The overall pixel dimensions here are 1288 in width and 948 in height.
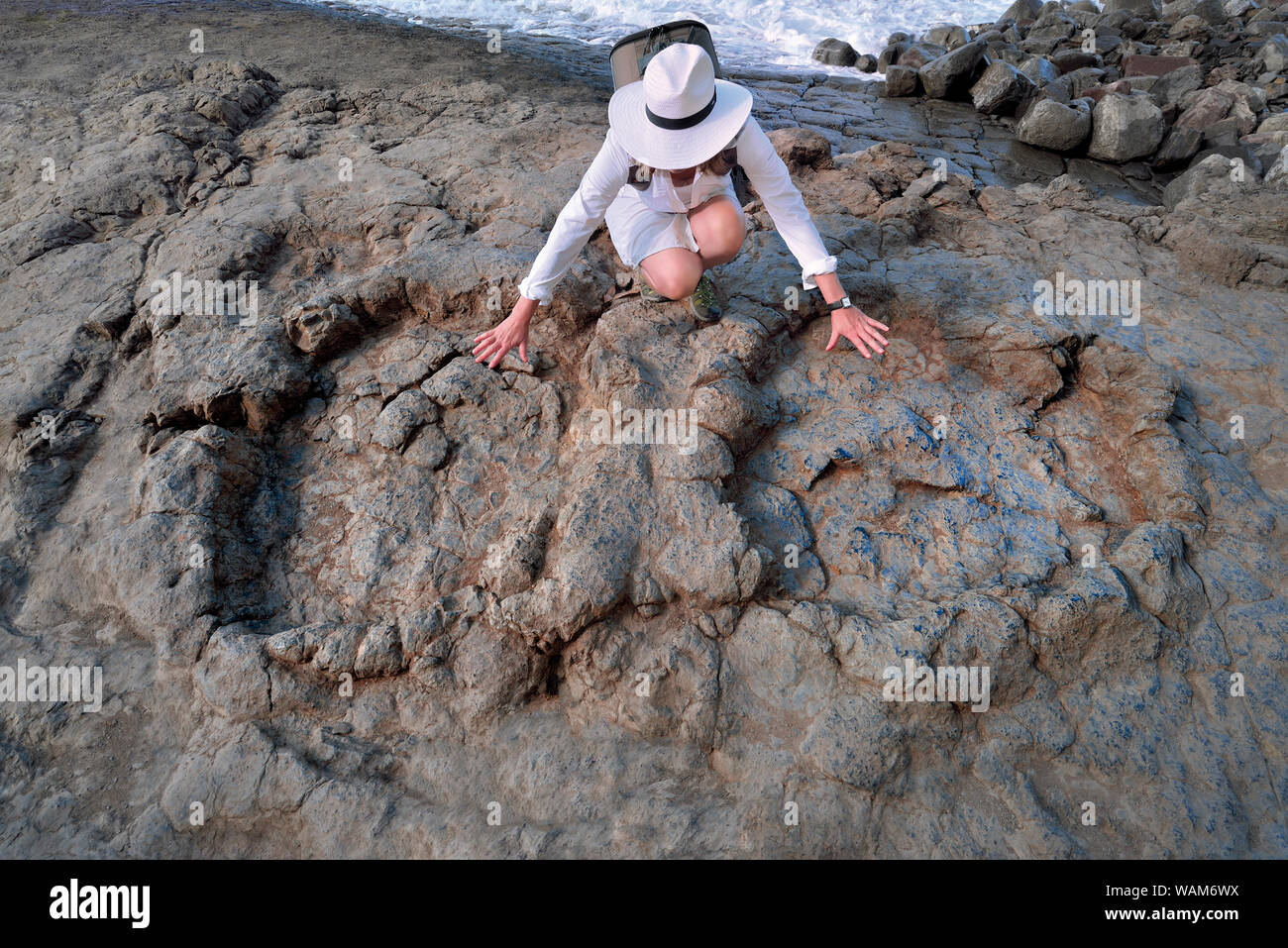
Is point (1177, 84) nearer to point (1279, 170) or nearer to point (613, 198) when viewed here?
point (1279, 170)

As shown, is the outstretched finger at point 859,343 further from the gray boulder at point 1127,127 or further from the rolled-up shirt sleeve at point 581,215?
the gray boulder at point 1127,127

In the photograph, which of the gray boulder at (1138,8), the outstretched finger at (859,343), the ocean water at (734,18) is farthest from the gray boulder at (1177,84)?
the outstretched finger at (859,343)

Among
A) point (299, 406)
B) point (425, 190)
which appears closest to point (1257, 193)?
point (425, 190)

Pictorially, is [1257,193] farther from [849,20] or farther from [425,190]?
[849,20]

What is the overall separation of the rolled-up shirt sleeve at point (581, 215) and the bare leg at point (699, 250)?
42 cm

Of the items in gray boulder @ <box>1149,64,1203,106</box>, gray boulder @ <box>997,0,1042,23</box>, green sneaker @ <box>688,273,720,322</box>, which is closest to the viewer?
green sneaker @ <box>688,273,720,322</box>

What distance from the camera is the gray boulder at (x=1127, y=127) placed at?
6445mm

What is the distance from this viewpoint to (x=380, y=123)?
16.6 feet

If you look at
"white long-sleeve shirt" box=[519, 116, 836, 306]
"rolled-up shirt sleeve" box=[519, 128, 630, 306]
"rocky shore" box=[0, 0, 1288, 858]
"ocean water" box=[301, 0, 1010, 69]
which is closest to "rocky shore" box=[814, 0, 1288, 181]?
"ocean water" box=[301, 0, 1010, 69]

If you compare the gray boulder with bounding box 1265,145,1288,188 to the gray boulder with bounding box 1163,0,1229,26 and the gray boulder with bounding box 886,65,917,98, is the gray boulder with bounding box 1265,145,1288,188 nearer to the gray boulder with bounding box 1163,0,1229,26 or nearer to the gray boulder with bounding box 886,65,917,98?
the gray boulder with bounding box 886,65,917,98

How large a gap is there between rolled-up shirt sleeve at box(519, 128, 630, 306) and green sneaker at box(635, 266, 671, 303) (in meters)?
0.51

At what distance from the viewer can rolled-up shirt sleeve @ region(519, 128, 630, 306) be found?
260cm

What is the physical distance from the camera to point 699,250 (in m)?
3.07

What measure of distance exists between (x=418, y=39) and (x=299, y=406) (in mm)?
5523
